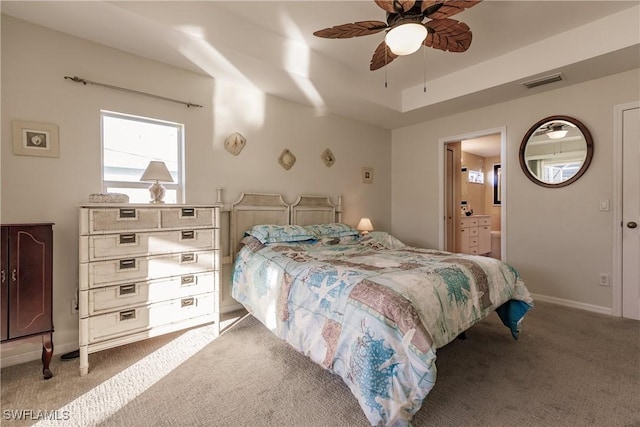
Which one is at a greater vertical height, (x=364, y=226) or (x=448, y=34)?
(x=448, y=34)

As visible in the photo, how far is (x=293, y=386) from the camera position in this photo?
1.83m

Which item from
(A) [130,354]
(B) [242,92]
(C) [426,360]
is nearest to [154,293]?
(A) [130,354]

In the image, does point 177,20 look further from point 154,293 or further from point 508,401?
point 508,401

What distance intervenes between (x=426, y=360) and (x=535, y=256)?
3.08 m

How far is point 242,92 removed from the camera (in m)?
3.33

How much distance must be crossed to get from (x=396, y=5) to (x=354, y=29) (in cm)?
34

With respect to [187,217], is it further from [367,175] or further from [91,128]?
[367,175]

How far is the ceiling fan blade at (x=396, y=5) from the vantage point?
1.75 m

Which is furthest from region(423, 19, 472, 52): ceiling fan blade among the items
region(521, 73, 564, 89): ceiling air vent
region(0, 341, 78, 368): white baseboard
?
region(0, 341, 78, 368): white baseboard

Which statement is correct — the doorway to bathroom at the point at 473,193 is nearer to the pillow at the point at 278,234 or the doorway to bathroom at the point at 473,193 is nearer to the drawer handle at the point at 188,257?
the pillow at the point at 278,234

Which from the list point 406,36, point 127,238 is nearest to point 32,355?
point 127,238

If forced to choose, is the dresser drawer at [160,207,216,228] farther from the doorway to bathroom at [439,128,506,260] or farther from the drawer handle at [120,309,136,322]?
the doorway to bathroom at [439,128,506,260]

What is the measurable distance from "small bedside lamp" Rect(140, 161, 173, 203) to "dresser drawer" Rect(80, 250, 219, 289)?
0.55 meters

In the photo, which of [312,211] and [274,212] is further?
[312,211]
